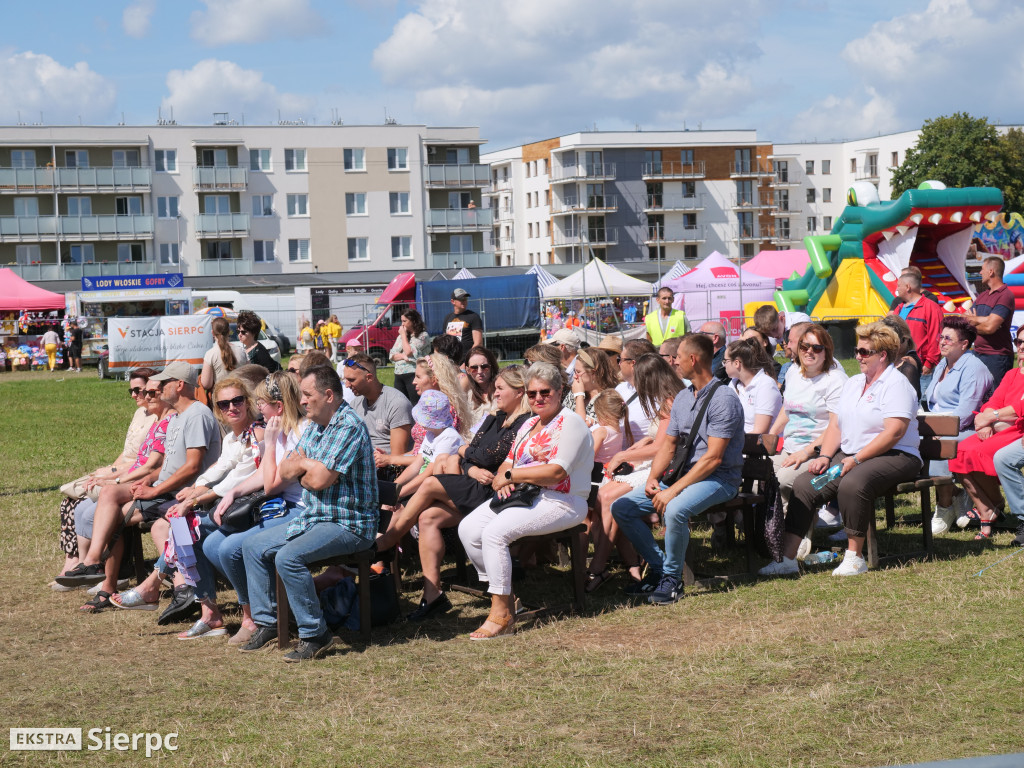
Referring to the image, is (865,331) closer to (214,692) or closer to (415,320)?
(214,692)

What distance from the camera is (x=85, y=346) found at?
126 ft

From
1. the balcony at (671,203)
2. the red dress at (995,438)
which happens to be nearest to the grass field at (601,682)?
the red dress at (995,438)

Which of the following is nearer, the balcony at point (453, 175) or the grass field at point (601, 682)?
the grass field at point (601, 682)

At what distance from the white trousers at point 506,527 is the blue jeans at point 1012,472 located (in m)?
3.16

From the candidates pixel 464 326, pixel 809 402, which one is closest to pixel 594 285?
pixel 464 326

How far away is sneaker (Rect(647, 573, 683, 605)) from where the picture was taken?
6.77m

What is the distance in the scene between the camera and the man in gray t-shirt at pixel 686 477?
6.82 metres

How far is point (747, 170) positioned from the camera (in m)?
87.8

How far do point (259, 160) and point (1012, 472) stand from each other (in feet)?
196

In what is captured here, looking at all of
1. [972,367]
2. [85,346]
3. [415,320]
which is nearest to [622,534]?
[972,367]

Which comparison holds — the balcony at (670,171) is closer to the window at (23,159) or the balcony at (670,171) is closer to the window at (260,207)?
the window at (260,207)

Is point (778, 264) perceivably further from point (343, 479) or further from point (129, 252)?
point (129, 252)

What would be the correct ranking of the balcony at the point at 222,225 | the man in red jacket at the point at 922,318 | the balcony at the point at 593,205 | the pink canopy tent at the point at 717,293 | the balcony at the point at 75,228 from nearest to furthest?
the man in red jacket at the point at 922,318 < the pink canopy tent at the point at 717,293 < the balcony at the point at 75,228 < the balcony at the point at 222,225 < the balcony at the point at 593,205

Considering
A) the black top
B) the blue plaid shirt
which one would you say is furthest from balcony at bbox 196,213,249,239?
the blue plaid shirt
